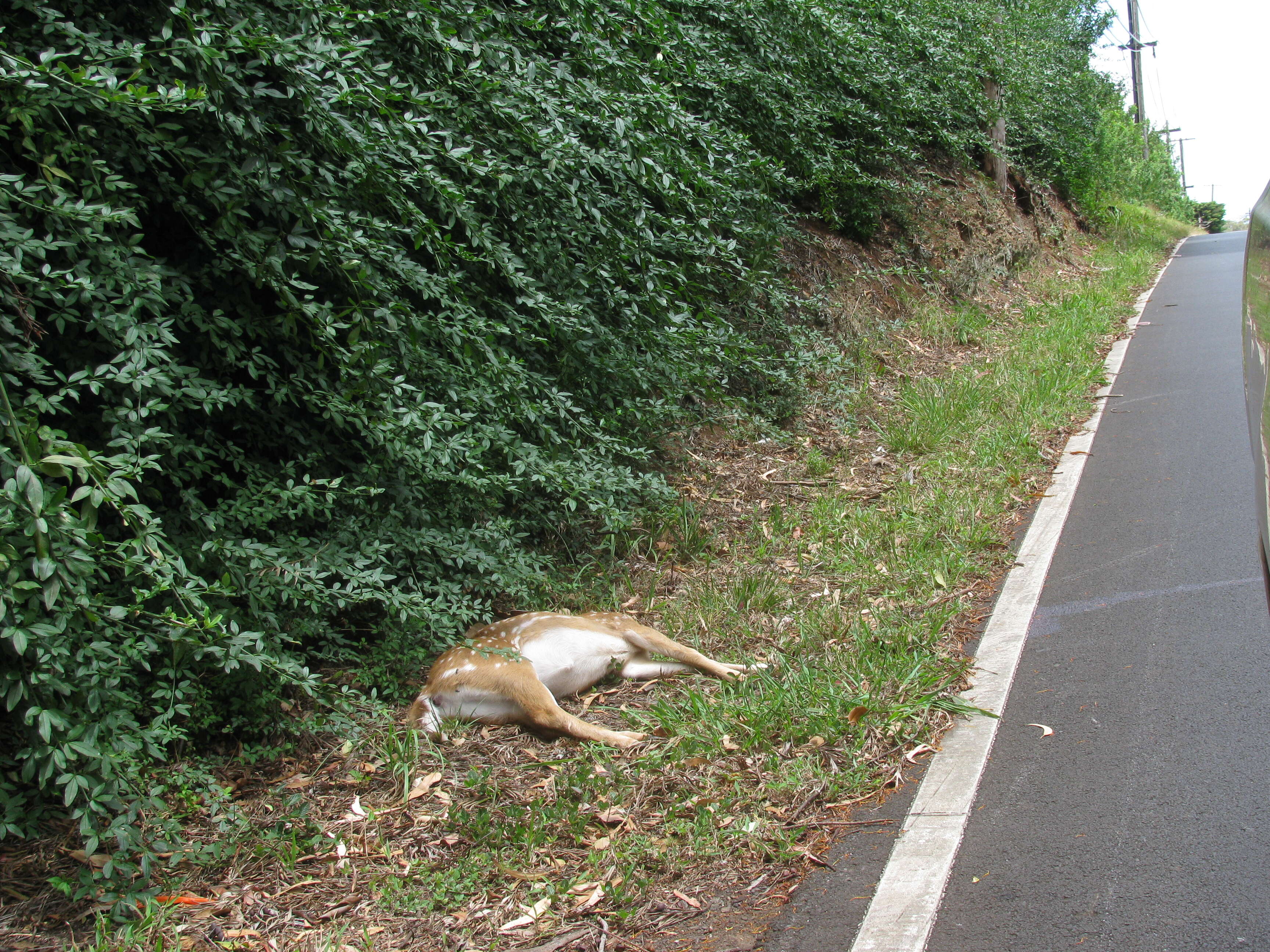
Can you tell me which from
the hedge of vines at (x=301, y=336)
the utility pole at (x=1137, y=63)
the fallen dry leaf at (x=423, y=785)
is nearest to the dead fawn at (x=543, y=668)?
the hedge of vines at (x=301, y=336)

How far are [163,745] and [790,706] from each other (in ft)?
8.04

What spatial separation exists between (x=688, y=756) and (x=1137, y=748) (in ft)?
5.40

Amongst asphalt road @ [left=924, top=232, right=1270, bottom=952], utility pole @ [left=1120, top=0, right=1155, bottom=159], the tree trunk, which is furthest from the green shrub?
asphalt road @ [left=924, top=232, right=1270, bottom=952]

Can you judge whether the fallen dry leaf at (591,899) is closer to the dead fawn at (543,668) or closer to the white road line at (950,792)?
the white road line at (950,792)

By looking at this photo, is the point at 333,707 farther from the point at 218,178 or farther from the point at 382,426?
the point at 218,178

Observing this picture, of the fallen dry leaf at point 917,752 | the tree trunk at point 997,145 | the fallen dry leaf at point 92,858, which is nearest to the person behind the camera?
the fallen dry leaf at point 92,858

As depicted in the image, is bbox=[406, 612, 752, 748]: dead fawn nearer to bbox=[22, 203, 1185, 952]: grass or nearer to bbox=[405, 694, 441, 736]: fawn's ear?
bbox=[405, 694, 441, 736]: fawn's ear

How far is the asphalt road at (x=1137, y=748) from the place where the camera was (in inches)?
108

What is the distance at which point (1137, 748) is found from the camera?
358 centimetres

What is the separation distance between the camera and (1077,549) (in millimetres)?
5730

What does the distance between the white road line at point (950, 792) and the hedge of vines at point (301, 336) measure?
2.03 metres

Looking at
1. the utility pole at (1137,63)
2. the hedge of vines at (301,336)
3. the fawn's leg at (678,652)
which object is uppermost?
the utility pole at (1137,63)

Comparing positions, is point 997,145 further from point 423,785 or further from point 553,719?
point 423,785

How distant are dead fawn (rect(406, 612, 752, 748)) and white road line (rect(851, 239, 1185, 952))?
1.09 metres
